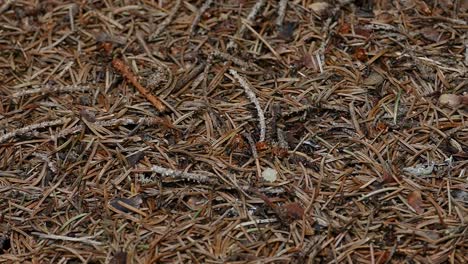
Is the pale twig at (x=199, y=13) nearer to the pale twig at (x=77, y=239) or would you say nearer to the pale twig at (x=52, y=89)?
the pale twig at (x=52, y=89)

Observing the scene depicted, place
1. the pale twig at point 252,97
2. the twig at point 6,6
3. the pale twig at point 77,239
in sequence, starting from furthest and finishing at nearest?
the twig at point 6,6 → the pale twig at point 252,97 → the pale twig at point 77,239

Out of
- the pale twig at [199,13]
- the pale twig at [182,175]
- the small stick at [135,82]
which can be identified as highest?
the pale twig at [199,13]

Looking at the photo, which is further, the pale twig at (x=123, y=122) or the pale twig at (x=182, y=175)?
the pale twig at (x=123, y=122)

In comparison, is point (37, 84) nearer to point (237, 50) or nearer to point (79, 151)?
point (79, 151)

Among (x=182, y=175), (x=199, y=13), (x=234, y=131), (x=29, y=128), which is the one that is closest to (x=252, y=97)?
(x=234, y=131)

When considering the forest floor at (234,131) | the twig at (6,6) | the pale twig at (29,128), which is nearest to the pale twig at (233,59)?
the forest floor at (234,131)

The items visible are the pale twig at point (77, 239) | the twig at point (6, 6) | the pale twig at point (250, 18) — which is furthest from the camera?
the twig at point (6, 6)

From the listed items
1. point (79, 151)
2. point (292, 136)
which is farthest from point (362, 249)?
point (79, 151)

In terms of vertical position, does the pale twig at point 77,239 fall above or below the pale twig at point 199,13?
below
